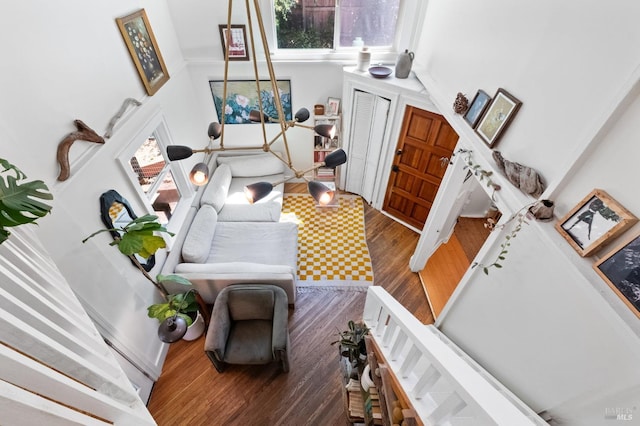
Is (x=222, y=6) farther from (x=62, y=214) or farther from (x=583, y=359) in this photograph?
(x=583, y=359)

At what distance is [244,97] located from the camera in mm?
4742

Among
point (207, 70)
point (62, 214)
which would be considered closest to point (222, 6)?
point (207, 70)

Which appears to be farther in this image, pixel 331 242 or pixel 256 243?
pixel 331 242

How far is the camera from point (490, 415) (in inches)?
36.8

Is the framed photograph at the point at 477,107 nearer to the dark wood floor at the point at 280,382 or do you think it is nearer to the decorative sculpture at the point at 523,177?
the decorative sculpture at the point at 523,177

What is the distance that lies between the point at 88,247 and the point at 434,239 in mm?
3797

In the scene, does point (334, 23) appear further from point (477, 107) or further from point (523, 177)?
point (523, 177)

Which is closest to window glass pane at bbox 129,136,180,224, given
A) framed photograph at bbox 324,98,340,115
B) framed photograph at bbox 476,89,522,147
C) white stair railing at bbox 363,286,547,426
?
framed photograph at bbox 324,98,340,115

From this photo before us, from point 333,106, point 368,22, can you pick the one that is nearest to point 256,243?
point 333,106

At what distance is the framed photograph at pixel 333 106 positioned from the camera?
15.4ft

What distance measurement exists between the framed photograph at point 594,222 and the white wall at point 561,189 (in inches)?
1.8

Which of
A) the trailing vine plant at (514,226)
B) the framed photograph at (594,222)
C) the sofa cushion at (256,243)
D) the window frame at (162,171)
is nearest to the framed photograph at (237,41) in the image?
the window frame at (162,171)

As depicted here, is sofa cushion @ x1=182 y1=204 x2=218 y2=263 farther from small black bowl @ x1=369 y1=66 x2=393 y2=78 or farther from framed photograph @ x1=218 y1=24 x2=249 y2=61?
small black bowl @ x1=369 y1=66 x2=393 y2=78

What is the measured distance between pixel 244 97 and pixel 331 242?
2858mm
